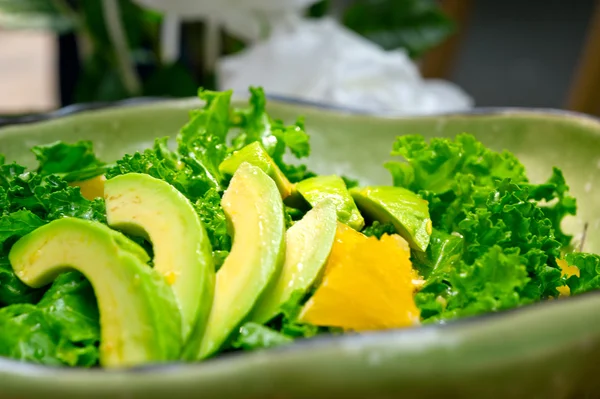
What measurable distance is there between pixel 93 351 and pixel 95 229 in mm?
120

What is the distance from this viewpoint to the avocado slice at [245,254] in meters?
0.58

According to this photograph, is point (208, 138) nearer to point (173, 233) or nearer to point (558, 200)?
point (173, 233)

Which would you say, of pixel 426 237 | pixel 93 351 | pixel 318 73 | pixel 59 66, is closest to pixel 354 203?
pixel 426 237

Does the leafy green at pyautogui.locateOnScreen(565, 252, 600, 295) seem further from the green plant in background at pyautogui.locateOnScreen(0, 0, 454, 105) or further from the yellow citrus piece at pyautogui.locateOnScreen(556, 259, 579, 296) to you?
the green plant in background at pyautogui.locateOnScreen(0, 0, 454, 105)

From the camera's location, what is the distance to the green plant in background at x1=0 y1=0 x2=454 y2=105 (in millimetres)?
1738

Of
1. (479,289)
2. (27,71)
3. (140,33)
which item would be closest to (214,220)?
(479,289)

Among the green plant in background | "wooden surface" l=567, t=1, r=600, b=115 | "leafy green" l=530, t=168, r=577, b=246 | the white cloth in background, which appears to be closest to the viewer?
"leafy green" l=530, t=168, r=577, b=246

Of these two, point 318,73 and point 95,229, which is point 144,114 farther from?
point 318,73

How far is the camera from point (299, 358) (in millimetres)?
440

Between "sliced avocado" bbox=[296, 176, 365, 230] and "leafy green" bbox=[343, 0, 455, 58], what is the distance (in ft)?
4.08

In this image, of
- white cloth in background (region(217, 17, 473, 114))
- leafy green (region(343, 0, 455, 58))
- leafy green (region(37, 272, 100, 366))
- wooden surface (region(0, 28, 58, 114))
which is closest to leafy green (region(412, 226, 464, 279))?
leafy green (region(37, 272, 100, 366))

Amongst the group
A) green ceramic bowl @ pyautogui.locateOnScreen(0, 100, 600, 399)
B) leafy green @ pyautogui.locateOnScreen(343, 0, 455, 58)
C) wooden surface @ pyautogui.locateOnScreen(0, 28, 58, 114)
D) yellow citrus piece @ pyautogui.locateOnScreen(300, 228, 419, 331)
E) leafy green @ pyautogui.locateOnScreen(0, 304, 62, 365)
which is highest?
leafy green @ pyautogui.locateOnScreen(343, 0, 455, 58)

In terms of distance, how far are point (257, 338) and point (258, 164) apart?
0.28 meters

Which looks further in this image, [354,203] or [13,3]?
[13,3]
